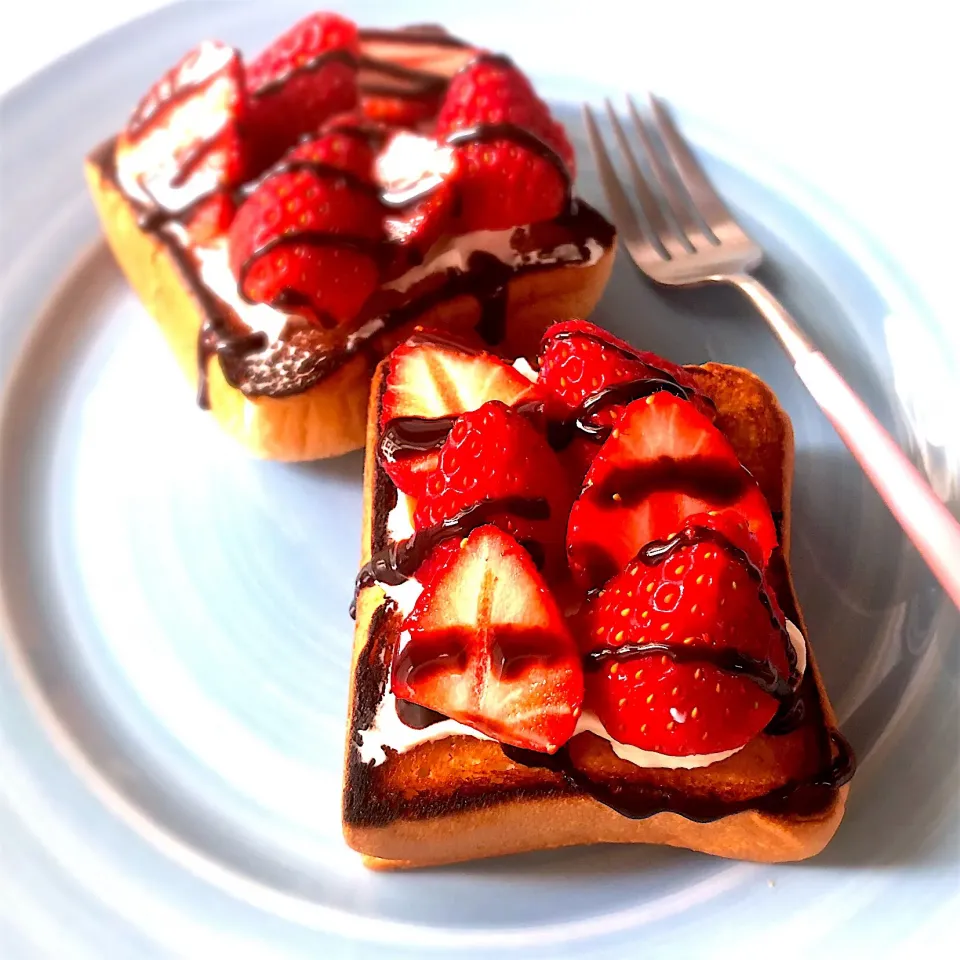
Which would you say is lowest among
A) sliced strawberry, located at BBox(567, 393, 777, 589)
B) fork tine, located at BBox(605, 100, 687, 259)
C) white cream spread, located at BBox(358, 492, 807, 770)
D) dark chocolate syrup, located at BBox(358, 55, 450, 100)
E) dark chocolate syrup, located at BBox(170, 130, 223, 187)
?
white cream spread, located at BBox(358, 492, 807, 770)

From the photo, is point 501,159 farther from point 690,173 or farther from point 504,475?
point 504,475

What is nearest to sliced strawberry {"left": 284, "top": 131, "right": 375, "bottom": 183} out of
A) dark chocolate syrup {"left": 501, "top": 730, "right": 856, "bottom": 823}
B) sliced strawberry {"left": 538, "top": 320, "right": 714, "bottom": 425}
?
sliced strawberry {"left": 538, "top": 320, "right": 714, "bottom": 425}

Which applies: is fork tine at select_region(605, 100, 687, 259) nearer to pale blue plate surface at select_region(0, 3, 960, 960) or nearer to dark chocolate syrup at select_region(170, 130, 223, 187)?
pale blue plate surface at select_region(0, 3, 960, 960)

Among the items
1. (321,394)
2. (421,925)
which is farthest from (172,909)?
(321,394)

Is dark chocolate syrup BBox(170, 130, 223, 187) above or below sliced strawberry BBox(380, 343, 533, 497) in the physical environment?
above

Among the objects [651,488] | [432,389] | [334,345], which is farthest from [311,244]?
[651,488]
